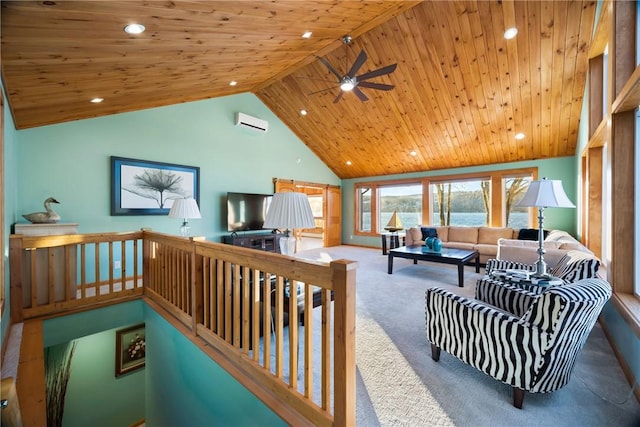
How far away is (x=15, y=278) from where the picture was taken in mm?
2547

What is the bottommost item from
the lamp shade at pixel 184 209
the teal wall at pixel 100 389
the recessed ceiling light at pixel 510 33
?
the teal wall at pixel 100 389

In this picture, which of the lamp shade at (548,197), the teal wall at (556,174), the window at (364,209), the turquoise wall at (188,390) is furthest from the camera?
the window at (364,209)

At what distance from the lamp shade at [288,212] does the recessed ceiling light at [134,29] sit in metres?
1.71

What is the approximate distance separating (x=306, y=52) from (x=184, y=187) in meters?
3.20

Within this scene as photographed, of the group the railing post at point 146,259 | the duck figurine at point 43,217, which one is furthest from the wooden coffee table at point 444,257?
the duck figurine at point 43,217

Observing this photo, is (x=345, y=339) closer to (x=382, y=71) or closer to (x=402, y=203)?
(x=382, y=71)

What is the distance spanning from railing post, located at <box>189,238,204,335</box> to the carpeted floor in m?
1.41

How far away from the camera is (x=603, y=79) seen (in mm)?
3465

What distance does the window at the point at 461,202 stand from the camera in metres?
6.56

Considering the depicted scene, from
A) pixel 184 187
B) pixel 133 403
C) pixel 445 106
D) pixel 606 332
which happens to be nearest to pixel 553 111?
pixel 445 106

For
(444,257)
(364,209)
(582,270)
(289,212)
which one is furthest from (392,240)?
(289,212)

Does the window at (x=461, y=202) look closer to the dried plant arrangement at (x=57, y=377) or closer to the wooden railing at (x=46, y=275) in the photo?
the wooden railing at (x=46, y=275)

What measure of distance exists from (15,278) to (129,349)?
2201 mm

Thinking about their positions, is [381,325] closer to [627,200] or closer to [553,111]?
[627,200]
